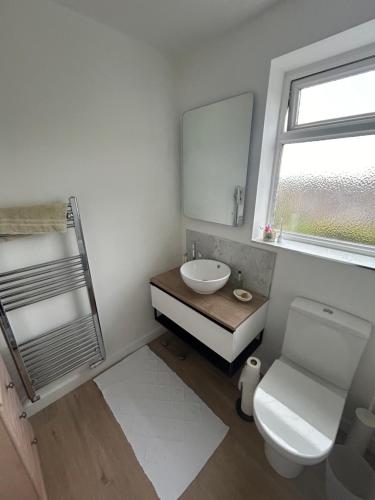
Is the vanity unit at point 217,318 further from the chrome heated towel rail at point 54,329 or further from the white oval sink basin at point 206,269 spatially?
the chrome heated towel rail at point 54,329

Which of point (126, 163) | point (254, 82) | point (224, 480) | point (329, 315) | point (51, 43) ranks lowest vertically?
point (224, 480)

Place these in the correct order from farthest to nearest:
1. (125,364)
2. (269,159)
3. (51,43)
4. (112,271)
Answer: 1. (125,364)
2. (112,271)
3. (269,159)
4. (51,43)

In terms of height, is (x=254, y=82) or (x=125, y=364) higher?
(x=254, y=82)

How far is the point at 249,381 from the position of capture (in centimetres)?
133

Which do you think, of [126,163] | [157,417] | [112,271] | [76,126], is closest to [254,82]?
[126,163]

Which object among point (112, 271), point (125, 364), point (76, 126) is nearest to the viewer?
point (76, 126)

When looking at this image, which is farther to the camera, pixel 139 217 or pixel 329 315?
pixel 139 217

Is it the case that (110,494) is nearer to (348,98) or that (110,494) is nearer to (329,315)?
(329,315)

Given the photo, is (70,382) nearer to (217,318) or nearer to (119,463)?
(119,463)

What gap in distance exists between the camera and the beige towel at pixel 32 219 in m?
1.05

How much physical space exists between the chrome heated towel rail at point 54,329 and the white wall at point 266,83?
1097mm

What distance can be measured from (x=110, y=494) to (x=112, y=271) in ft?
4.00

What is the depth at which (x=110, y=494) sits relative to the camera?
109 centimetres

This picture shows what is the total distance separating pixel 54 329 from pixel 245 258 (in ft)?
4.56
